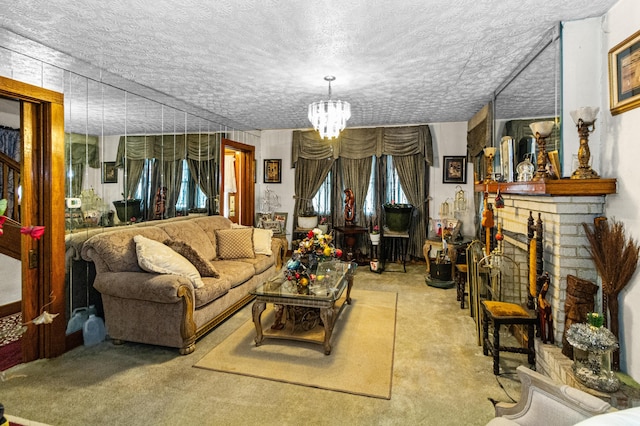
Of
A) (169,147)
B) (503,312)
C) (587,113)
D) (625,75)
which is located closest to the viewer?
(625,75)

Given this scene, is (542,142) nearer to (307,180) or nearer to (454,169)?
(454,169)

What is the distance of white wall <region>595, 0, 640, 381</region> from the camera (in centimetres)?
206

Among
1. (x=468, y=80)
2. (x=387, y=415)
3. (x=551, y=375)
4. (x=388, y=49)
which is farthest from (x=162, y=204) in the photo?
(x=551, y=375)

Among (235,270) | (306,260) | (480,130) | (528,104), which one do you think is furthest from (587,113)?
(235,270)

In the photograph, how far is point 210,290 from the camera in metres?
3.15

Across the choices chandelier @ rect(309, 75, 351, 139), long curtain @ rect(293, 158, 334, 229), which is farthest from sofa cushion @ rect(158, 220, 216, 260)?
long curtain @ rect(293, 158, 334, 229)

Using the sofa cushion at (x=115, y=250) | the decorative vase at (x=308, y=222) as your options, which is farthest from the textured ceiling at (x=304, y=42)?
the decorative vase at (x=308, y=222)

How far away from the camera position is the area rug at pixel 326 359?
2.46m

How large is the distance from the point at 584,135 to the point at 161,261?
330 cm

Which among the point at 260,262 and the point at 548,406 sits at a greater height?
the point at 260,262

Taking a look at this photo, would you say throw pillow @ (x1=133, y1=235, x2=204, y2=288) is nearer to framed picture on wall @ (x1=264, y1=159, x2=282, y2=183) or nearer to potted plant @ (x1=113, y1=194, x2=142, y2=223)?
potted plant @ (x1=113, y1=194, x2=142, y2=223)

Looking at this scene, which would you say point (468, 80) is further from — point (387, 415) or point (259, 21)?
point (387, 415)

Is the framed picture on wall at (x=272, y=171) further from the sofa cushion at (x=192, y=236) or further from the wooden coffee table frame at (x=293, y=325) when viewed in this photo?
the wooden coffee table frame at (x=293, y=325)

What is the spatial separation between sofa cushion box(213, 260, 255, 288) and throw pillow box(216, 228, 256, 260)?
17 centimetres
